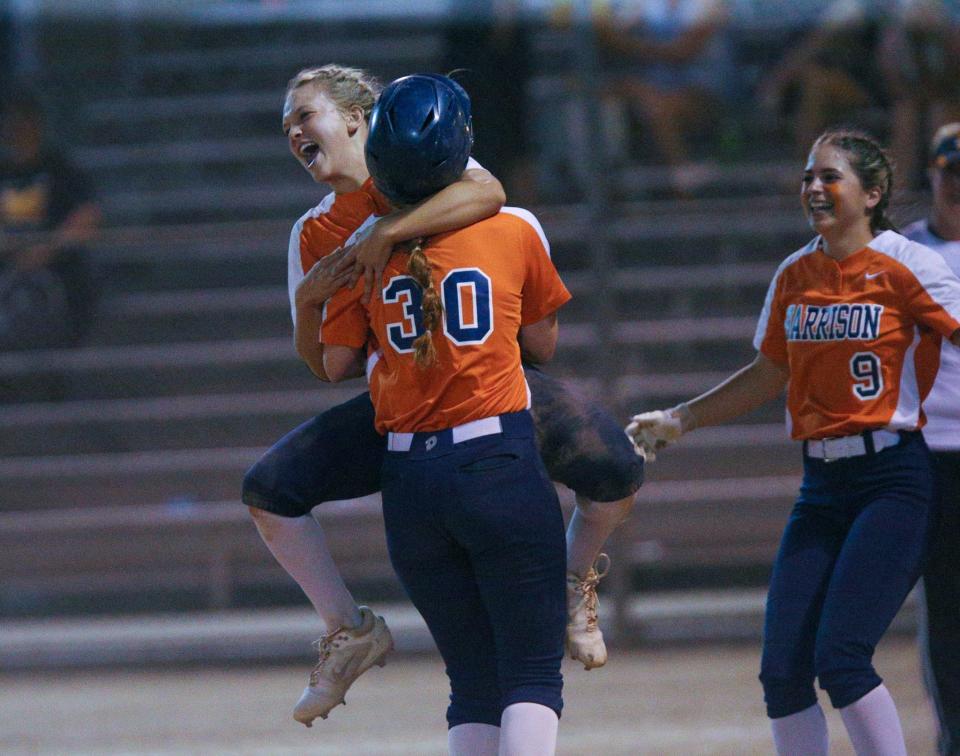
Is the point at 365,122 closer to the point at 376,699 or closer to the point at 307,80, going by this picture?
the point at 307,80

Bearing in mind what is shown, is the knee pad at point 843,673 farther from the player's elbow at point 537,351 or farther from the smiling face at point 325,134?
the smiling face at point 325,134

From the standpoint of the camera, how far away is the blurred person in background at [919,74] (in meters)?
7.77

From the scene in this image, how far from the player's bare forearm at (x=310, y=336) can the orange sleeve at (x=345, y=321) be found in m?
0.05

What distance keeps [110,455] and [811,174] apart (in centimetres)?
522

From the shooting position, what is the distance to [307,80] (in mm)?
3332

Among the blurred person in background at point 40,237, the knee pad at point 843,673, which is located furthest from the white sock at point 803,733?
the blurred person in background at point 40,237

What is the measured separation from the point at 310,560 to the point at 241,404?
4.62 metres

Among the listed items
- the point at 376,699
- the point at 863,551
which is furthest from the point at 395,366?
the point at 376,699

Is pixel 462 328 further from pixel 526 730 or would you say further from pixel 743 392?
pixel 743 392

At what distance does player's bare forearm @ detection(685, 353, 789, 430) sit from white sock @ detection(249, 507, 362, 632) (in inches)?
42.1

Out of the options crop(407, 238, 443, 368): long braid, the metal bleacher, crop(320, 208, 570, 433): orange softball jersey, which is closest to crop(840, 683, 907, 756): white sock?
crop(320, 208, 570, 433): orange softball jersey

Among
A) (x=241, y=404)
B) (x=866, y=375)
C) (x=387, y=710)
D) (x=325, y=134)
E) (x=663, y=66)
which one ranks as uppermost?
(x=325, y=134)

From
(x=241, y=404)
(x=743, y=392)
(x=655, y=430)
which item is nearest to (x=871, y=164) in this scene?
(x=743, y=392)

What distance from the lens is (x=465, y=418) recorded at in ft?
9.78
